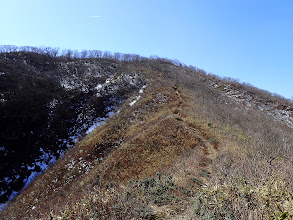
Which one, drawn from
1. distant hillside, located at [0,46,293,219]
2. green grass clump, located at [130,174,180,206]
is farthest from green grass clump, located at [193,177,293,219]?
green grass clump, located at [130,174,180,206]

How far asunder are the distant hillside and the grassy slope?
0.05 metres

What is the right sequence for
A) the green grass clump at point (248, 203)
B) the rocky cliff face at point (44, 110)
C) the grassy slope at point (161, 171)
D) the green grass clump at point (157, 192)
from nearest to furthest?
the green grass clump at point (248, 203) → the grassy slope at point (161, 171) → the green grass clump at point (157, 192) → the rocky cliff face at point (44, 110)

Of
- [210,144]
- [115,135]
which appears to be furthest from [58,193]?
[210,144]

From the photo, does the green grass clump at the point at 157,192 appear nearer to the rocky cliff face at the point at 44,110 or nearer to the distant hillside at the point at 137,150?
the distant hillside at the point at 137,150

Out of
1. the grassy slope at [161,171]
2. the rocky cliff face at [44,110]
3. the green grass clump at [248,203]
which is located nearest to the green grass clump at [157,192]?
the grassy slope at [161,171]

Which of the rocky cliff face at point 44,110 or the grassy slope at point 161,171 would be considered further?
the rocky cliff face at point 44,110

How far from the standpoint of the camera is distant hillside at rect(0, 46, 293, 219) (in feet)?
15.6

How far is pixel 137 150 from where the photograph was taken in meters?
15.8

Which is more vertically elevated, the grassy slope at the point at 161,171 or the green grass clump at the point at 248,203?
the green grass clump at the point at 248,203

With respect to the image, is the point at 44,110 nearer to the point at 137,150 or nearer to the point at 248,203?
the point at 137,150

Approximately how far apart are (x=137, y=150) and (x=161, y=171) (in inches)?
184

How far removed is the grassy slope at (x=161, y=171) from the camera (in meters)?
4.66

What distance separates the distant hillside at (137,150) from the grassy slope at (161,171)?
5cm

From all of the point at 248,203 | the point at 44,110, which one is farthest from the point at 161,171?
the point at 44,110
